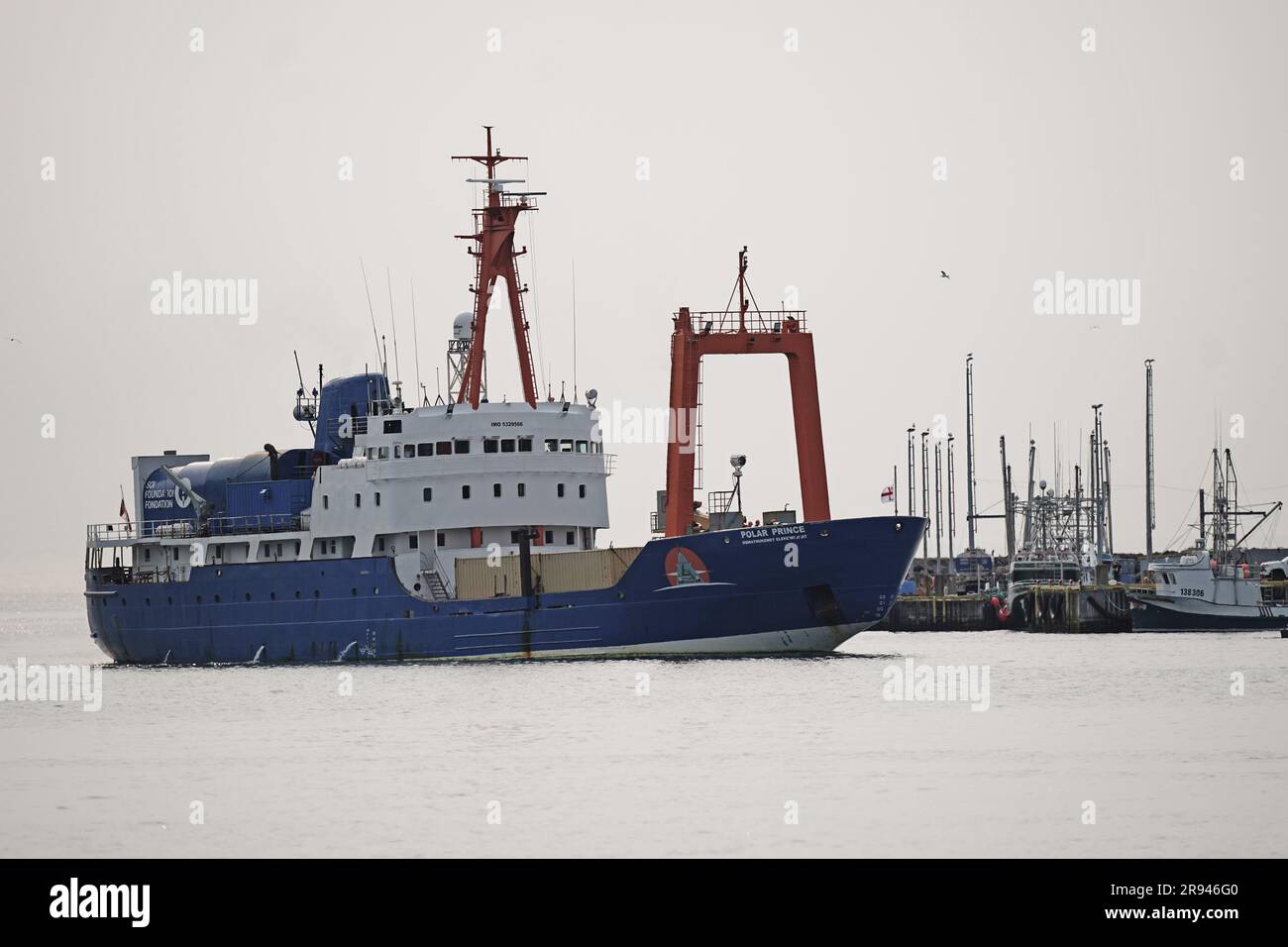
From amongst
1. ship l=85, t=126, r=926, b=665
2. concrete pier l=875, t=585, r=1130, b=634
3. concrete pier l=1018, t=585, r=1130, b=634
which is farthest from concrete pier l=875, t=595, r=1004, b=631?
ship l=85, t=126, r=926, b=665

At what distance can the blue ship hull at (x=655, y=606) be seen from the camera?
49062 millimetres

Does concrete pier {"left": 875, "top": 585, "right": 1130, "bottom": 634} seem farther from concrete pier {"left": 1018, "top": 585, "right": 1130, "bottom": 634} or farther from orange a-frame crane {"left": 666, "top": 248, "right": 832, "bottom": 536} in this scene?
orange a-frame crane {"left": 666, "top": 248, "right": 832, "bottom": 536}

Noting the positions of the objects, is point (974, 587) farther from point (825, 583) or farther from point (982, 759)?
point (982, 759)

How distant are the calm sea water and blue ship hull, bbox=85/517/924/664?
29.1 inches

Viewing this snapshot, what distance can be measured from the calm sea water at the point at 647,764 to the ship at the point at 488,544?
4.13 ft

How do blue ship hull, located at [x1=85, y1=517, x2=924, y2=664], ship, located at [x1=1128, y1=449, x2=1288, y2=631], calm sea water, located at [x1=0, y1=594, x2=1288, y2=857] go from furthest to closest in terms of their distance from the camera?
ship, located at [x1=1128, y1=449, x2=1288, y2=631] < blue ship hull, located at [x1=85, y1=517, x2=924, y2=664] < calm sea water, located at [x1=0, y1=594, x2=1288, y2=857]

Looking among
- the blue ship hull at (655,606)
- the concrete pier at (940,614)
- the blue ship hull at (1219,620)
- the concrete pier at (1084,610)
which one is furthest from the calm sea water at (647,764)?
the concrete pier at (940,614)

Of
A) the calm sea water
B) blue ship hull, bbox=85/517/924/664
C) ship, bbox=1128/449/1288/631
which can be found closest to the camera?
the calm sea water

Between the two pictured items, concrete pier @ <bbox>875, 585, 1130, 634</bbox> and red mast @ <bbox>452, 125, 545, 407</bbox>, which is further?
concrete pier @ <bbox>875, 585, 1130, 634</bbox>

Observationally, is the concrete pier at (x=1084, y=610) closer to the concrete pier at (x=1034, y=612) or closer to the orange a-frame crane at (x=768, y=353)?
the concrete pier at (x=1034, y=612)

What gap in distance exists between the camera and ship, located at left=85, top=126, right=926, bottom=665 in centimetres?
4953

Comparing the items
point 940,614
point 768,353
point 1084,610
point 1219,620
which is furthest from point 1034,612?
point 768,353
